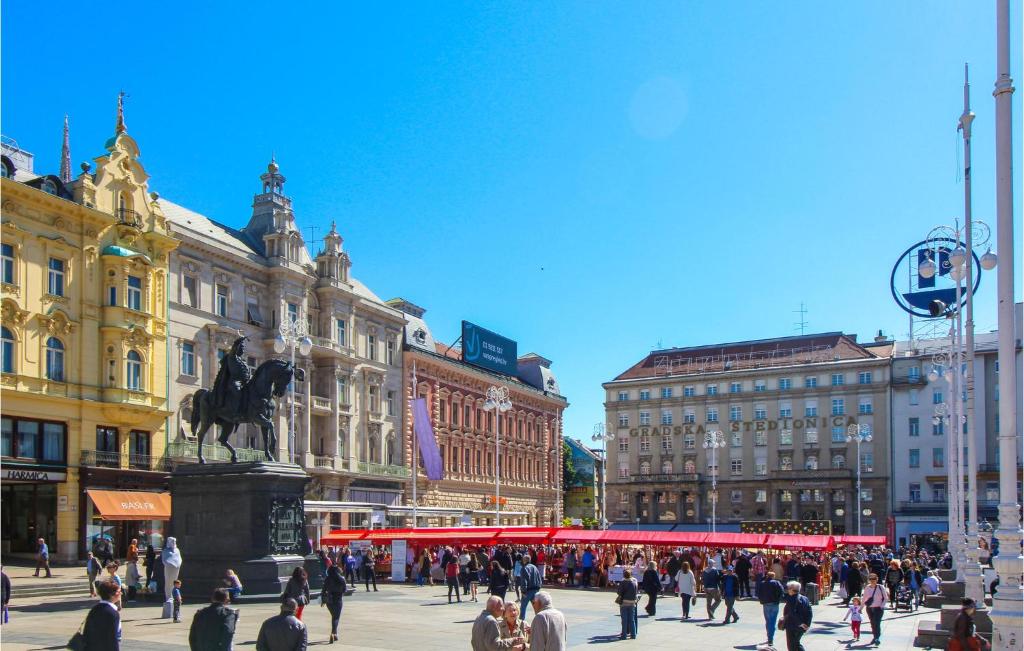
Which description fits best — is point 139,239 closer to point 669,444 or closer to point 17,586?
point 17,586

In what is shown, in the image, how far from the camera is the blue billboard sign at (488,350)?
75.4 m

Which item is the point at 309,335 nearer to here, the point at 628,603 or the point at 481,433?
the point at 481,433

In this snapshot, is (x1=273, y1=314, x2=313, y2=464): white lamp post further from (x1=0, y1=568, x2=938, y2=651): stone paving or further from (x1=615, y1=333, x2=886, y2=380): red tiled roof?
(x1=615, y1=333, x2=886, y2=380): red tiled roof

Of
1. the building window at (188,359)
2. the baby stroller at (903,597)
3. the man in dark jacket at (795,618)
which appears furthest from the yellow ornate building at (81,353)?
the man in dark jacket at (795,618)

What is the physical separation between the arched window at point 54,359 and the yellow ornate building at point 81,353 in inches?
2.0

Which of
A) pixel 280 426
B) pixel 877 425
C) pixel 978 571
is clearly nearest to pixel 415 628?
pixel 978 571

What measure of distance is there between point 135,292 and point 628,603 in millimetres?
30948

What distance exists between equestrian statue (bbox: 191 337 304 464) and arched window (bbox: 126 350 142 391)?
1857 cm

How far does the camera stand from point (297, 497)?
1021 inches

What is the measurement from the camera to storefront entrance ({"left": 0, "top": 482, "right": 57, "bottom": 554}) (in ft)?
134

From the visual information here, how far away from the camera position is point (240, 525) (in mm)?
24859

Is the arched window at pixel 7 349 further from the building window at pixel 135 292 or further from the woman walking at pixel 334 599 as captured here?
the woman walking at pixel 334 599

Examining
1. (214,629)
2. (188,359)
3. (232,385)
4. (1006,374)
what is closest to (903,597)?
(232,385)

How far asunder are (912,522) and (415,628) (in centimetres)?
6922
